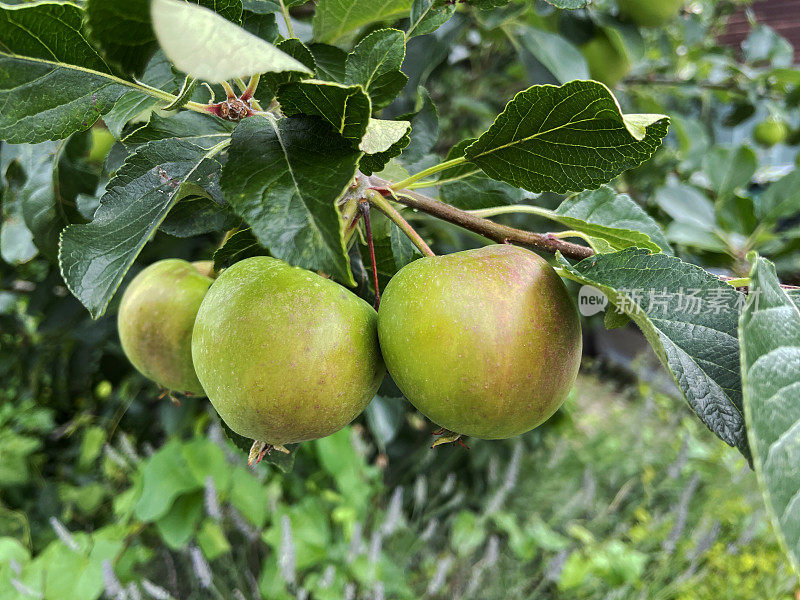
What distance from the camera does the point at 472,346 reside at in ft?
1.22

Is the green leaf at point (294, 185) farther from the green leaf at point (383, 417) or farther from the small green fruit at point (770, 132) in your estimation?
the small green fruit at point (770, 132)

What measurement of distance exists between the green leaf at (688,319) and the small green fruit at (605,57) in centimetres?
79

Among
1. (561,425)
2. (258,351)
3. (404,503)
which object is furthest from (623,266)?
(404,503)

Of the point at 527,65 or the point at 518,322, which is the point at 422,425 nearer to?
the point at 527,65

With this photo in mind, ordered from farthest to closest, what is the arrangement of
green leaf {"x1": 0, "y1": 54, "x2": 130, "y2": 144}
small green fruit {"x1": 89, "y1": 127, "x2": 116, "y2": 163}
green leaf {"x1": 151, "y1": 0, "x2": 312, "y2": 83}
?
small green fruit {"x1": 89, "y1": 127, "x2": 116, "y2": 163}
green leaf {"x1": 0, "y1": 54, "x2": 130, "y2": 144}
green leaf {"x1": 151, "y1": 0, "x2": 312, "y2": 83}

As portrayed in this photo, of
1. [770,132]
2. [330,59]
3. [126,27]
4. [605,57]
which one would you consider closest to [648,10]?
[605,57]

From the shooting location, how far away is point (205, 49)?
258 mm

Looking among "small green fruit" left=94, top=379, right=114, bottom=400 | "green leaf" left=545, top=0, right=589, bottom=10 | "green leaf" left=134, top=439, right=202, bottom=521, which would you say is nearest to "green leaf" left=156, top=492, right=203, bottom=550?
"green leaf" left=134, top=439, right=202, bottom=521

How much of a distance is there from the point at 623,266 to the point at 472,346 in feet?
0.40

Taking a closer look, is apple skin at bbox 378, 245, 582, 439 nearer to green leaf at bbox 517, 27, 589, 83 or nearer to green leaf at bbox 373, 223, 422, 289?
green leaf at bbox 373, 223, 422, 289

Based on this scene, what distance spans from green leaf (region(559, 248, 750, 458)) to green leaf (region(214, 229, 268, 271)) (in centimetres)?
26

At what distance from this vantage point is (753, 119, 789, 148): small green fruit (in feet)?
5.40

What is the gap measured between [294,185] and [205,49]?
106mm

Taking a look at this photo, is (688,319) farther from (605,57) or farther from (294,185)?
(605,57)
